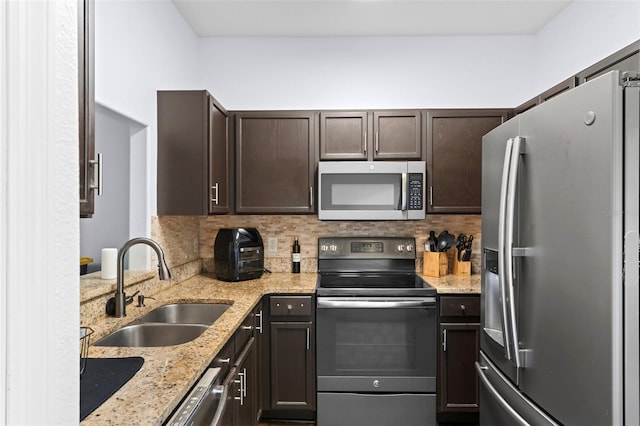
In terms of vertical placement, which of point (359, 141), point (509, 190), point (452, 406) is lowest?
point (452, 406)

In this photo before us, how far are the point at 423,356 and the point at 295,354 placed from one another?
2.61 ft

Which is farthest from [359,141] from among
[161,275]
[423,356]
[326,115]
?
[161,275]

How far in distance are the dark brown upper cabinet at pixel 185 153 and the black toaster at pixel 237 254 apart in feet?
1.10

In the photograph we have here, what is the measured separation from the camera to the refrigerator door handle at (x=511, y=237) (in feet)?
4.82

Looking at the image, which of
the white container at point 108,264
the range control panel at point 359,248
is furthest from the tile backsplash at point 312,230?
the white container at point 108,264

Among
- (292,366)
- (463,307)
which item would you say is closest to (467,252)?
(463,307)

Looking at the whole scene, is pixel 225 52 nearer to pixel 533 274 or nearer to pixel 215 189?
pixel 215 189

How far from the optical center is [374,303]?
2631 millimetres

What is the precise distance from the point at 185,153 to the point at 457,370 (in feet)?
7.02

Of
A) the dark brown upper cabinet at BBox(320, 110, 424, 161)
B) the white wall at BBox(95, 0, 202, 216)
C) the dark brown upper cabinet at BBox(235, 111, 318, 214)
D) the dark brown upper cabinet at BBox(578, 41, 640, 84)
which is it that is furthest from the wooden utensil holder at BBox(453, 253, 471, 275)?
the white wall at BBox(95, 0, 202, 216)

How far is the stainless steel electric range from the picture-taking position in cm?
262

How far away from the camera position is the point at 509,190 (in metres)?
1.48

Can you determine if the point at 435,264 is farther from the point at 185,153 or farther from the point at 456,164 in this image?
the point at 185,153

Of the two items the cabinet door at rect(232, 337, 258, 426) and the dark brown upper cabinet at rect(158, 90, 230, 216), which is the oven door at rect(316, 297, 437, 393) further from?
the dark brown upper cabinet at rect(158, 90, 230, 216)
